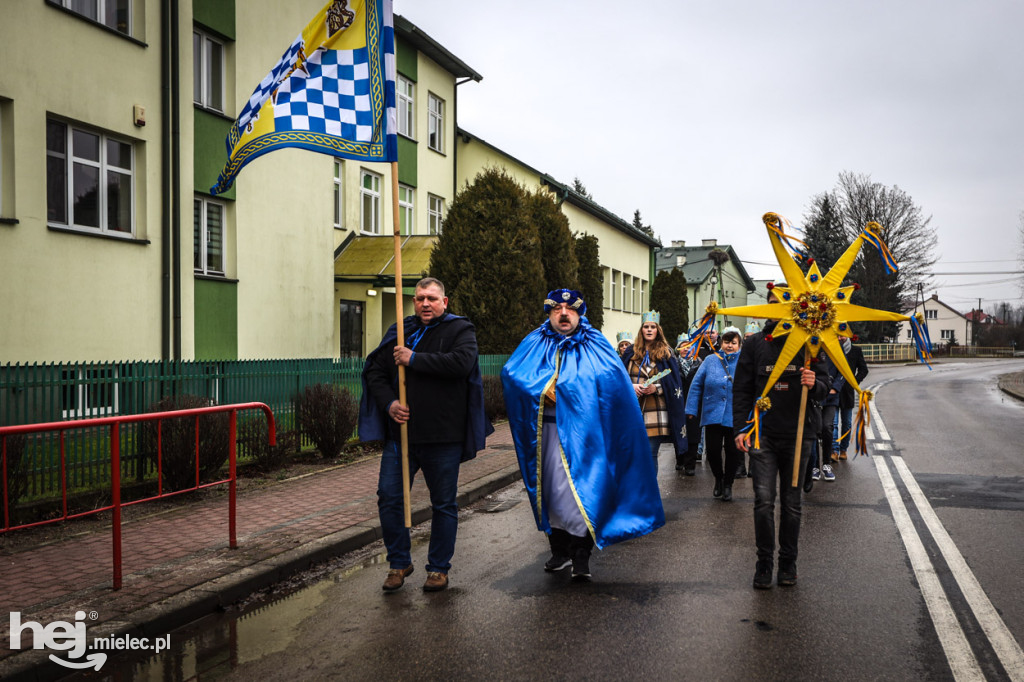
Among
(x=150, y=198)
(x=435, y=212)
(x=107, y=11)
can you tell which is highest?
(x=107, y=11)

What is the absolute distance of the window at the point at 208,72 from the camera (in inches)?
604

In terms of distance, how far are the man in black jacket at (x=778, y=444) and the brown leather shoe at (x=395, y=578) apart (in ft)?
7.37

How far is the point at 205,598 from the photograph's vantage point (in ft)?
16.2

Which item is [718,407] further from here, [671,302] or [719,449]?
[671,302]

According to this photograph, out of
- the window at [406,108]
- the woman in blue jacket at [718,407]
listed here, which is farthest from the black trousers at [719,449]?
the window at [406,108]

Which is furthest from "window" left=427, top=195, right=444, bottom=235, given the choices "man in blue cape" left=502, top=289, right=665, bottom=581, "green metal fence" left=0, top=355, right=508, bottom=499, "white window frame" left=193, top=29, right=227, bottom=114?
"man in blue cape" left=502, top=289, right=665, bottom=581

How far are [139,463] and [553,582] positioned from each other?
405 cm

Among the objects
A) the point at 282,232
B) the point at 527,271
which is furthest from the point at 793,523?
the point at 282,232

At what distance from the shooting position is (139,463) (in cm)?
743

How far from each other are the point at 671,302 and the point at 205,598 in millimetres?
42605

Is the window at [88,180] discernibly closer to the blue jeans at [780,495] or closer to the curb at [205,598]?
the curb at [205,598]

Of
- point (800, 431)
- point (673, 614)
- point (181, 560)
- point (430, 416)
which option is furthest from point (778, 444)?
point (181, 560)

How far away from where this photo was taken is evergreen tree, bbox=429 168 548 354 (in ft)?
56.2

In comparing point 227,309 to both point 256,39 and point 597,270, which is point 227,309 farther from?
point 597,270
